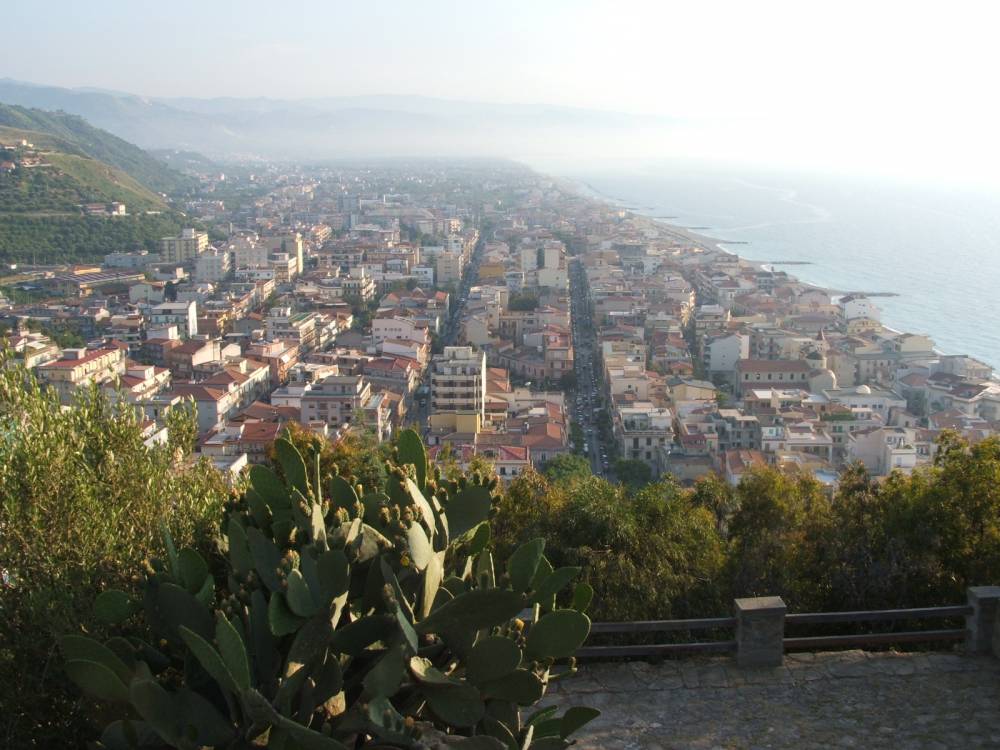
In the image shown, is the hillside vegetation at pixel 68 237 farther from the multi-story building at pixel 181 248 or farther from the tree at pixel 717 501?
the tree at pixel 717 501

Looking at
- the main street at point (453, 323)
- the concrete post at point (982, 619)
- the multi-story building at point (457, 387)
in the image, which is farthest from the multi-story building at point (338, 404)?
the concrete post at point (982, 619)

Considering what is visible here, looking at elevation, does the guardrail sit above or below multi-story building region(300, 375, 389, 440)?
above

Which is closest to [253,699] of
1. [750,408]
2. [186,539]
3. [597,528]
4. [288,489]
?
[288,489]

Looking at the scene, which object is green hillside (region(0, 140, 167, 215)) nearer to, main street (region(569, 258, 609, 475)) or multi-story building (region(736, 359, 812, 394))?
main street (region(569, 258, 609, 475))

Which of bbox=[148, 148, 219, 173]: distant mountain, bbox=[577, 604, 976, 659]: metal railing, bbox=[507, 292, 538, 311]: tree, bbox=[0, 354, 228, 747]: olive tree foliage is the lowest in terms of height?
bbox=[507, 292, 538, 311]: tree

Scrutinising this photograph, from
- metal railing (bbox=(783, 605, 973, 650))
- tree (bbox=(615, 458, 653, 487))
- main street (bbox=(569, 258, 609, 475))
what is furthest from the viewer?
main street (bbox=(569, 258, 609, 475))

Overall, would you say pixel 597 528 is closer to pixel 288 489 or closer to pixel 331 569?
pixel 288 489

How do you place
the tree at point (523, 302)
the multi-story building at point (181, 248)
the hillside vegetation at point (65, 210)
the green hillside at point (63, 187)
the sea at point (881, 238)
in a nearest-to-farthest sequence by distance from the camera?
the tree at point (523, 302)
the sea at point (881, 238)
the hillside vegetation at point (65, 210)
the multi-story building at point (181, 248)
the green hillside at point (63, 187)

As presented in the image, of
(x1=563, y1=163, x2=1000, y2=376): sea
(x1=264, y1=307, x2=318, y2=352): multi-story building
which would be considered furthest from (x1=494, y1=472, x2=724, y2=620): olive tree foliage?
(x1=563, y1=163, x2=1000, y2=376): sea
